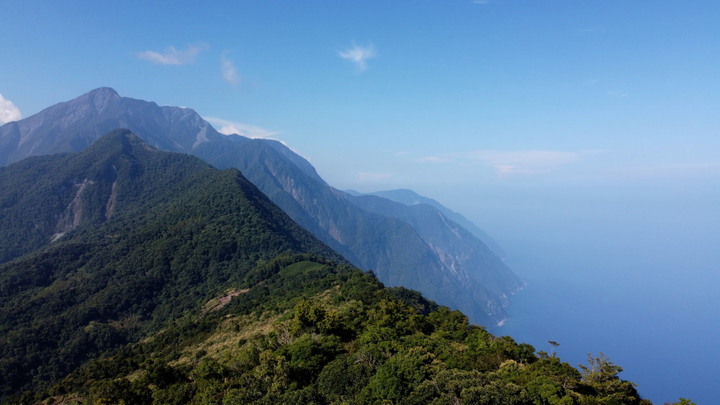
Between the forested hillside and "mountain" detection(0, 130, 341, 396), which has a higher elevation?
the forested hillside

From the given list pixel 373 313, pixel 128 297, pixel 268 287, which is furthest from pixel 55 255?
pixel 373 313

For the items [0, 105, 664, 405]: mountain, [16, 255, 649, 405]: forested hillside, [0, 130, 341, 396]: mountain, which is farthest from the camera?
[0, 130, 341, 396]: mountain

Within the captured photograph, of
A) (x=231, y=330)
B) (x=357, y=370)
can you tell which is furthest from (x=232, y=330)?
(x=357, y=370)

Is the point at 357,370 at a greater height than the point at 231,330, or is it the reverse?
the point at 357,370

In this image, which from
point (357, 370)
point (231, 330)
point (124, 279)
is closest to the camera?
point (357, 370)

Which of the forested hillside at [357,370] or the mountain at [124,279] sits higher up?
the forested hillside at [357,370]

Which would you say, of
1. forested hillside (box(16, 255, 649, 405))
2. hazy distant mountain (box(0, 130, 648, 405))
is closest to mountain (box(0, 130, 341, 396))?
hazy distant mountain (box(0, 130, 648, 405))

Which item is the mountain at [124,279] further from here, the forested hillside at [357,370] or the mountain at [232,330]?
the forested hillside at [357,370]

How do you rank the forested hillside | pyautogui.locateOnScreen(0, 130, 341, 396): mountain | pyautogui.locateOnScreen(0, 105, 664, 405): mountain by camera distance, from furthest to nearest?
1. pyautogui.locateOnScreen(0, 130, 341, 396): mountain
2. pyautogui.locateOnScreen(0, 105, 664, 405): mountain
3. the forested hillside

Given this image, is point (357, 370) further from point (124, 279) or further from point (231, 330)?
point (124, 279)

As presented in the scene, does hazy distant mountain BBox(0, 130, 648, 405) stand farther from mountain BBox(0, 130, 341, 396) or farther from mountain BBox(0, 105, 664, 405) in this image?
mountain BBox(0, 130, 341, 396)

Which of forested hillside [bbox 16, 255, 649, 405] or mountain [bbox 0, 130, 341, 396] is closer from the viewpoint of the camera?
forested hillside [bbox 16, 255, 649, 405]

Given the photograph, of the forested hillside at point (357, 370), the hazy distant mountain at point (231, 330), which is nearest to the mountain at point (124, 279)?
the hazy distant mountain at point (231, 330)
